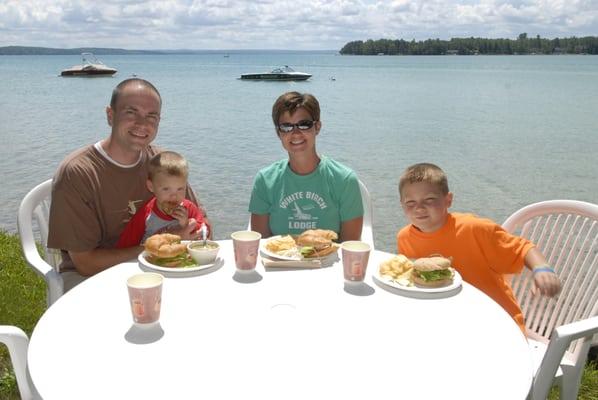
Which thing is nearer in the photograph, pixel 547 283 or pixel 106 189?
pixel 547 283

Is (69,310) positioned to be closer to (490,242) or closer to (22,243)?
(22,243)

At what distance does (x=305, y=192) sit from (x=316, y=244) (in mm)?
960

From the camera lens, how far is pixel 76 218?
2969 mm

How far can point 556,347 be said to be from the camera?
2.01 metres

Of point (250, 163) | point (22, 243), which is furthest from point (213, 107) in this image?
point (22, 243)

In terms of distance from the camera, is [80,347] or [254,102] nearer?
[80,347]

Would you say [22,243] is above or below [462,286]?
below

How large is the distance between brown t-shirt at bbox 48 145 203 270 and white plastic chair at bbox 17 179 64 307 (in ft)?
0.47

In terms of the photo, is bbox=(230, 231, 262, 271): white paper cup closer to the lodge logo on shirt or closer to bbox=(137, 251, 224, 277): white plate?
bbox=(137, 251, 224, 277): white plate

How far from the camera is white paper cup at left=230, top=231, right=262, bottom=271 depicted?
2377mm

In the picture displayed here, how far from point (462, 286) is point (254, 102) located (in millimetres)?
33600

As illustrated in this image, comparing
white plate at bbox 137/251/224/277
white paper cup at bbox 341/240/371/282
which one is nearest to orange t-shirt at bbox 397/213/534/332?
white paper cup at bbox 341/240/371/282

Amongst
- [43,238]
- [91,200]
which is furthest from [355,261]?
[43,238]

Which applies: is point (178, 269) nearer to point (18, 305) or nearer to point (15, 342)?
point (15, 342)
